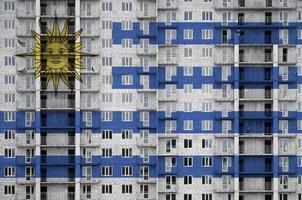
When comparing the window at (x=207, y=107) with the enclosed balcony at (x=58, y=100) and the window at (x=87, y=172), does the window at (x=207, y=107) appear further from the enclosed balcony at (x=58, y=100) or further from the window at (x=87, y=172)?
the enclosed balcony at (x=58, y=100)

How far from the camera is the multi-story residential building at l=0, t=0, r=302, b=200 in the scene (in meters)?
93.7

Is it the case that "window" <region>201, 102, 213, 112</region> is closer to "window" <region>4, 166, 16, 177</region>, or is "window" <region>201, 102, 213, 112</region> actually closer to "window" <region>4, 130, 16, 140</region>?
"window" <region>4, 130, 16, 140</region>

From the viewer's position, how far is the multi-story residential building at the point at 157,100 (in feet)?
307

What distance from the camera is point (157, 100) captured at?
93562 mm

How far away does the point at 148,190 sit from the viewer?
309 ft

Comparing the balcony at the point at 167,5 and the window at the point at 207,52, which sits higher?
the balcony at the point at 167,5

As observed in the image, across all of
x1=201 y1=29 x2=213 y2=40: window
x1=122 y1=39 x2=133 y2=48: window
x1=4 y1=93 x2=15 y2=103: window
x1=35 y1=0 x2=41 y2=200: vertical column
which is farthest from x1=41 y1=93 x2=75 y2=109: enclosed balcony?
x1=201 y1=29 x2=213 y2=40: window

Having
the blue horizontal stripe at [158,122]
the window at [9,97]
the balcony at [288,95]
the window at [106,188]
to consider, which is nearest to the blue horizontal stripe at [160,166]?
the window at [106,188]

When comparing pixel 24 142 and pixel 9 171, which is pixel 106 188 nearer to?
pixel 24 142

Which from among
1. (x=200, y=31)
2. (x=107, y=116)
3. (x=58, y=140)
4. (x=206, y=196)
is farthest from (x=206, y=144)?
(x=58, y=140)

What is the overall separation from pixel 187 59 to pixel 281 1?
15357 mm

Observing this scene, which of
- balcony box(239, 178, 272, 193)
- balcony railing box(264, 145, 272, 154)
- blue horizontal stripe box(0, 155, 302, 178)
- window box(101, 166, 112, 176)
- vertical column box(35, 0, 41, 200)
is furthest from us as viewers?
window box(101, 166, 112, 176)

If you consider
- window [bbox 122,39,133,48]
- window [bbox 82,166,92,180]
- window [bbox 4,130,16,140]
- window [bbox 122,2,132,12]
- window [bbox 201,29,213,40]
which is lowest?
window [bbox 82,166,92,180]

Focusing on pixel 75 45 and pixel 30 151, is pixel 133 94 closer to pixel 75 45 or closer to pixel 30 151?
pixel 75 45
